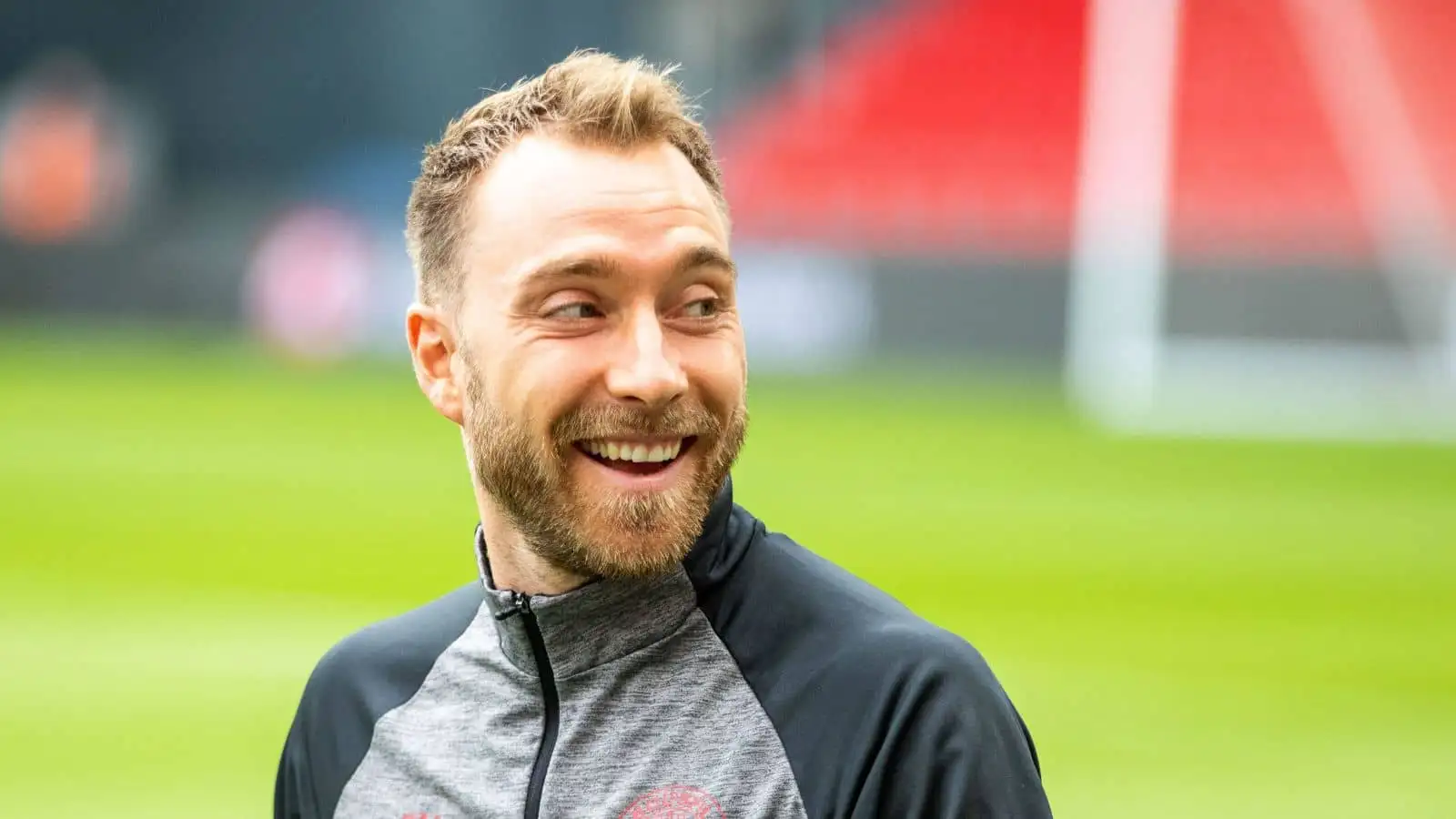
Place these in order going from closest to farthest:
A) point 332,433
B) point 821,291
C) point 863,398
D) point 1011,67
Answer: point 332,433
point 863,398
point 821,291
point 1011,67

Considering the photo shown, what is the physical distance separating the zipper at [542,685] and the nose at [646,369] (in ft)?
1.11

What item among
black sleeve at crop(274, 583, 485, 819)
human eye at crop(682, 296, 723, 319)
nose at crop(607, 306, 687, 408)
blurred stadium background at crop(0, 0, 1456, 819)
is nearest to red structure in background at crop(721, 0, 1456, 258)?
blurred stadium background at crop(0, 0, 1456, 819)

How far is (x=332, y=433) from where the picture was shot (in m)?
16.2

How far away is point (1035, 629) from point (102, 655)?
4212mm

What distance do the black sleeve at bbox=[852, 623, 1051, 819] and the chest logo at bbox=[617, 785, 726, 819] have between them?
20cm

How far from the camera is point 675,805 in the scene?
2367 mm

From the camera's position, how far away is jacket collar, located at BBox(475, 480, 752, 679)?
8.29 feet

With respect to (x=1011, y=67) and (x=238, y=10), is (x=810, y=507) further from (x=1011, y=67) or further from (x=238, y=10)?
(x=238, y=10)

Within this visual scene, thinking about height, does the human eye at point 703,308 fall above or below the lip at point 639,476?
above

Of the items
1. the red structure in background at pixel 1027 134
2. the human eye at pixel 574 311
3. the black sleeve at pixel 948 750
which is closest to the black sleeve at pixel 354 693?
the human eye at pixel 574 311

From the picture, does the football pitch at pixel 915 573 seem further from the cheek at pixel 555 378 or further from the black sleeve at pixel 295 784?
the cheek at pixel 555 378

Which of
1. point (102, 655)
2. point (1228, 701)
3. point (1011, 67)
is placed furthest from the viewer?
point (1011, 67)

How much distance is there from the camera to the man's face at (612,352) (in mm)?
2430

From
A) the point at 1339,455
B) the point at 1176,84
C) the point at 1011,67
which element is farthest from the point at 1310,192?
the point at 1339,455
